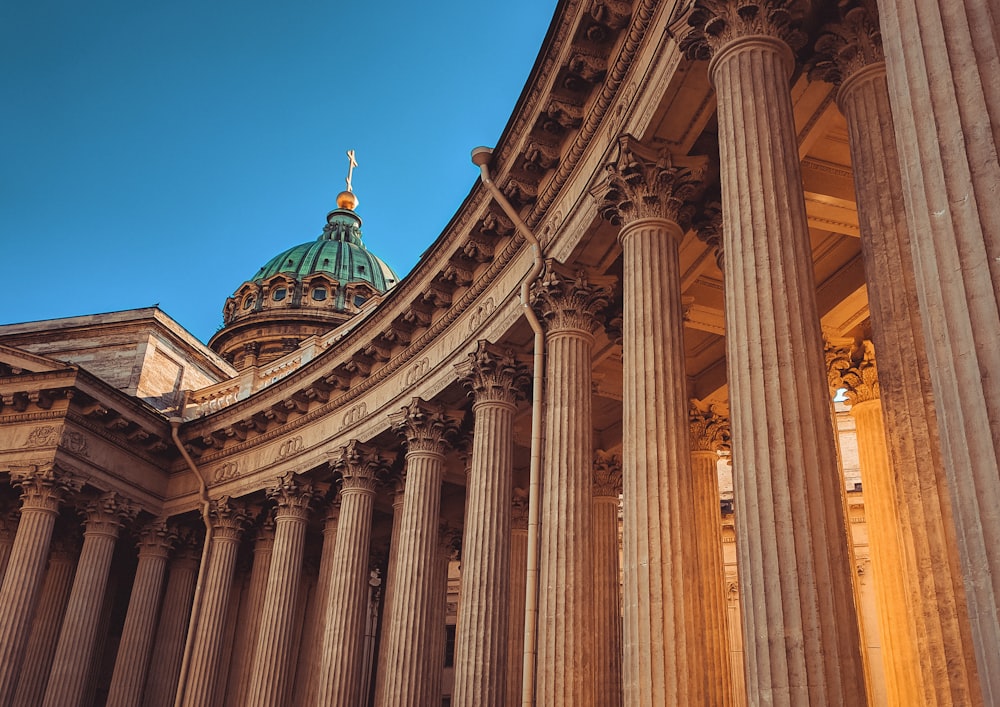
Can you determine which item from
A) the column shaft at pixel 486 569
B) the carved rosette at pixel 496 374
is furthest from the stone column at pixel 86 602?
the carved rosette at pixel 496 374

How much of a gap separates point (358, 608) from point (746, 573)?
55.5 feet

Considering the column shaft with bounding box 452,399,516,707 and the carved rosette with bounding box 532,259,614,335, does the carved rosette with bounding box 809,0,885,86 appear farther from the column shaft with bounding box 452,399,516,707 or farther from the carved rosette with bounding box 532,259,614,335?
the column shaft with bounding box 452,399,516,707

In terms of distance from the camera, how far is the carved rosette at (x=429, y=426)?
72.7 ft

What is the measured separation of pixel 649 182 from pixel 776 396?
5679 mm

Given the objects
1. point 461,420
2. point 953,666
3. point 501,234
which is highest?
point 501,234

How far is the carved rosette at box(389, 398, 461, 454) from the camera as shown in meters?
22.2

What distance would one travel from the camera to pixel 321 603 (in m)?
27.5

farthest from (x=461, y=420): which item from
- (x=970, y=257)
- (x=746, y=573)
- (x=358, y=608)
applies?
(x=970, y=257)

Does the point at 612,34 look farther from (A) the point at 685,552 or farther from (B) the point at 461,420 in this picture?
(B) the point at 461,420

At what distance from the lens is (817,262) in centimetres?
1770

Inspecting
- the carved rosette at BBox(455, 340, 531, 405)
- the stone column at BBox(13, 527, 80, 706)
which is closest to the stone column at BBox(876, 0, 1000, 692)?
the carved rosette at BBox(455, 340, 531, 405)

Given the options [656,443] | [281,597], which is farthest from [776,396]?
[281,597]

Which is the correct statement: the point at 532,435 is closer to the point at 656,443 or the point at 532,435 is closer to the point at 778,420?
the point at 656,443

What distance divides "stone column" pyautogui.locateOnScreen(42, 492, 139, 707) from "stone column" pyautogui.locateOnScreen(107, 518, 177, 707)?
1.11 metres
